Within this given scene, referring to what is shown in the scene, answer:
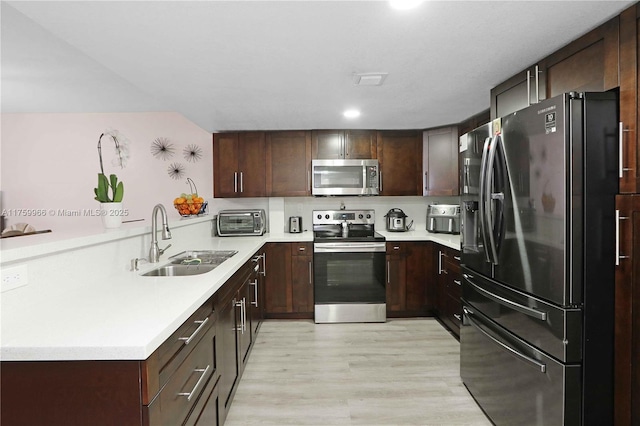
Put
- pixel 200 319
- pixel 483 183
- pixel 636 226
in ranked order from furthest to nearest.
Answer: pixel 483 183 < pixel 200 319 < pixel 636 226

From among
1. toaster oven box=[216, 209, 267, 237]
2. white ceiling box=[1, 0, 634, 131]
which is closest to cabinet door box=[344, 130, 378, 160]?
white ceiling box=[1, 0, 634, 131]

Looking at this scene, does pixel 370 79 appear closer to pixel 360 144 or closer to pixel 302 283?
pixel 360 144

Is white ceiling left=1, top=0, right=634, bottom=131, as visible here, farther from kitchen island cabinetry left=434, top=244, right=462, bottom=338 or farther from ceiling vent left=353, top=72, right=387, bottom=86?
kitchen island cabinetry left=434, top=244, right=462, bottom=338

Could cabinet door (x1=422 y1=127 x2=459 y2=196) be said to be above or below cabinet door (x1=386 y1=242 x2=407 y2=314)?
above

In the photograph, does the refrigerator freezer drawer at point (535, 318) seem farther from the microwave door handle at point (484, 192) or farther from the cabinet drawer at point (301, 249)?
the cabinet drawer at point (301, 249)

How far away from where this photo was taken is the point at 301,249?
3863 mm

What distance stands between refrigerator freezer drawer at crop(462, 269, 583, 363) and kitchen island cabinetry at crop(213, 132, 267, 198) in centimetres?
270

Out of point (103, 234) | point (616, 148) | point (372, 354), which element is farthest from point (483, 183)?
point (103, 234)

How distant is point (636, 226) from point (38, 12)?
267 cm

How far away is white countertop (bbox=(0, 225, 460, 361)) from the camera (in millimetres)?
987

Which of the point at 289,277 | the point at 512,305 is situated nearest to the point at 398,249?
the point at 289,277

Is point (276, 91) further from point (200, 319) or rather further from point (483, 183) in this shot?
point (200, 319)

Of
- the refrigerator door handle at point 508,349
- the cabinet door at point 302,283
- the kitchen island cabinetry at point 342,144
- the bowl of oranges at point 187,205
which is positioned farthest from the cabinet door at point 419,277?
the bowl of oranges at point 187,205

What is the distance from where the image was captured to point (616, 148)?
60.4 inches
